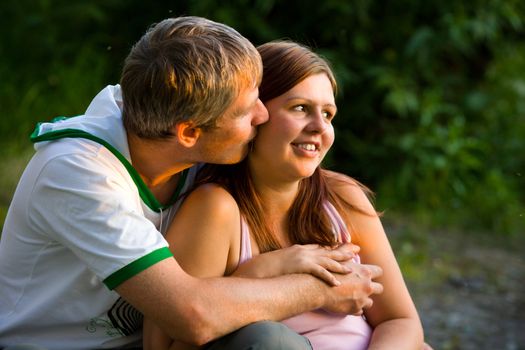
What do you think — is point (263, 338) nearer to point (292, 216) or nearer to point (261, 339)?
point (261, 339)

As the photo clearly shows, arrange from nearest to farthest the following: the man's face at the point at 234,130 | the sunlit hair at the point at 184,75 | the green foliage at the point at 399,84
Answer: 1. the sunlit hair at the point at 184,75
2. the man's face at the point at 234,130
3. the green foliage at the point at 399,84

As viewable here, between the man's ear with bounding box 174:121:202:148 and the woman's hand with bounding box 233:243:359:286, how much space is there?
0.44 m

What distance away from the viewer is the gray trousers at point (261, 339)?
260 centimetres

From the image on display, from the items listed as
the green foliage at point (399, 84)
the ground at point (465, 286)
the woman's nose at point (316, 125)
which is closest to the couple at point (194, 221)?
the woman's nose at point (316, 125)

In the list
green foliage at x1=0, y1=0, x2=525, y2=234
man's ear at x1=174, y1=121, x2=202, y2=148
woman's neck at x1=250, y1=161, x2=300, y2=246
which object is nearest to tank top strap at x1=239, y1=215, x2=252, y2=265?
woman's neck at x1=250, y1=161, x2=300, y2=246

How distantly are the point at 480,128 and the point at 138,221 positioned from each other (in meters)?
4.52

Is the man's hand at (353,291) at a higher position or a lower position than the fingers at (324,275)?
lower

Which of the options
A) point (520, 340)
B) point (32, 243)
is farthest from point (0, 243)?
point (520, 340)

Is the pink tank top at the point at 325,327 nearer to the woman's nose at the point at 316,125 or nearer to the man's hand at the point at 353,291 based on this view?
the man's hand at the point at 353,291

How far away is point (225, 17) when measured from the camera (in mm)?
6039

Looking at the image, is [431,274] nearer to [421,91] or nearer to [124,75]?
[421,91]

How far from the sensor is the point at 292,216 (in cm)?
311

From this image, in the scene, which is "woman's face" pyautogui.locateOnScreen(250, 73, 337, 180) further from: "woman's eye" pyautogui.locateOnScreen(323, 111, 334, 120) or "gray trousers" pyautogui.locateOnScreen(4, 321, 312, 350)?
"gray trousers" pyautogui.locateOnScreen(4, 321, 312, 350)

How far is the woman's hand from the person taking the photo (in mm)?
2822
